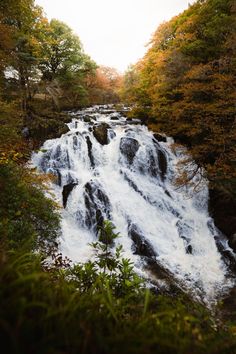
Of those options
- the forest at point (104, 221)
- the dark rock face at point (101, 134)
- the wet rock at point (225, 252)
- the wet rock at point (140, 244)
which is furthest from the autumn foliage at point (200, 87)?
the wet rock at point (140, 244)

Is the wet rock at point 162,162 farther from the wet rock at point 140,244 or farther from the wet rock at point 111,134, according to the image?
the wet rock at point 140,244

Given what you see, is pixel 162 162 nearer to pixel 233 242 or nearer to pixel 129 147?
pixel 129 147

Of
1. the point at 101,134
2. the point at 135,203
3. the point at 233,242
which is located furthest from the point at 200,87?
the point at 233,242

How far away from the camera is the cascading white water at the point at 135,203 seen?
9.23m

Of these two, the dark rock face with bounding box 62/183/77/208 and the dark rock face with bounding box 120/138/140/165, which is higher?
the dark rock face with bounding box 120/138/140/165

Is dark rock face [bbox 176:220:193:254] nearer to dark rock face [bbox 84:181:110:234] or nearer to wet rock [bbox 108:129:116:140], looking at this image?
dark rock face [bbox 84:181:110:234]

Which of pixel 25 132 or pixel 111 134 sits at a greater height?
pixel 25 132

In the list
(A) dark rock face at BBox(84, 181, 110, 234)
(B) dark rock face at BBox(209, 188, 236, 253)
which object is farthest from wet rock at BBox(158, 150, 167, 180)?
(A) dark rock face at BBox(84, 181, 110, 234)

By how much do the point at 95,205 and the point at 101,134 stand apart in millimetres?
5404

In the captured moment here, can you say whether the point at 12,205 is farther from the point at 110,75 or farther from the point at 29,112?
the point at 110,75

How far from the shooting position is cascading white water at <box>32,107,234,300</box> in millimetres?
9227

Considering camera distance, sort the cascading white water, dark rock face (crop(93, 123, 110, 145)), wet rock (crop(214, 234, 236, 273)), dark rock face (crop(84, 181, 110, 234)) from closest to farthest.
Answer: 1. the cascading white water
2. wet rock (crop(214, 234, 236, 273))
3. dark rock face (crop(84, 181, 110, 234))
4. dark rock face (crop(93, 123, 110, 145))

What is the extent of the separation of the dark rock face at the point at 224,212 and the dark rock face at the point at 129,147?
196 inches

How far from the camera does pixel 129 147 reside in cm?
1374
